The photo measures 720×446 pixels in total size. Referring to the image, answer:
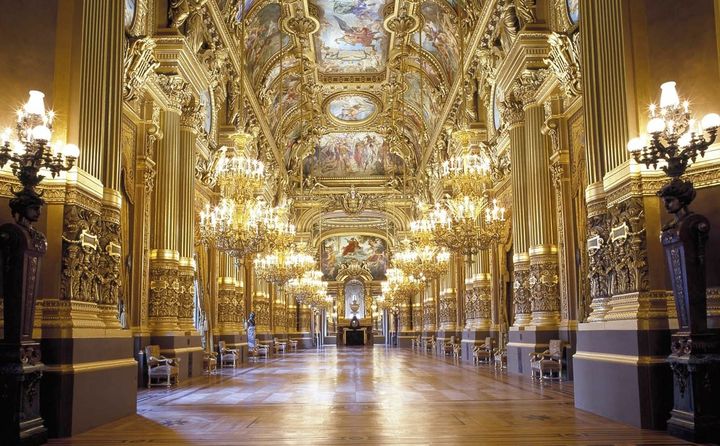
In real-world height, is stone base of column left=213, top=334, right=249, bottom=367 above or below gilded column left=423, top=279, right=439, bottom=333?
below

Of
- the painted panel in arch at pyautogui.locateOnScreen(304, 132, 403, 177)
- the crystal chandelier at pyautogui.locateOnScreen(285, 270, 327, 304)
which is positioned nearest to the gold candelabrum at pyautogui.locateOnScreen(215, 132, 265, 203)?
the crystal chandelier at pyautogui.locateOnScreen(285, 270, 327, 304)

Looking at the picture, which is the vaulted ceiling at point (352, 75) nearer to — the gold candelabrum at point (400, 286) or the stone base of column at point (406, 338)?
the gold candelabrum at point (400, 286)

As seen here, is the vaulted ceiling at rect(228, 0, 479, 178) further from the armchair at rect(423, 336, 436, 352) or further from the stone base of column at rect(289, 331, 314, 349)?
the stone base of column at rect(289, 331, 314, 349)

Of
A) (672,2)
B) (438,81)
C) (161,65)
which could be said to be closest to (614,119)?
(672,2)

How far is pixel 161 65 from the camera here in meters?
14.7

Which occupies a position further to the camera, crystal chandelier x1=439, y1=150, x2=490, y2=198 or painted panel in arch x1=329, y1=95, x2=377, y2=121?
painted panel in arch x1=329, y1=95, x2=377, y2=121

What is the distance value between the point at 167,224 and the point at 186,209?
37.1 inches

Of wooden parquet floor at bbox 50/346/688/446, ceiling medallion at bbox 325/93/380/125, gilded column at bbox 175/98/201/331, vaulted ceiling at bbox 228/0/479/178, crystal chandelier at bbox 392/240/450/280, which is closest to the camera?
wooden parquet floor at bbox 50/346/688/446

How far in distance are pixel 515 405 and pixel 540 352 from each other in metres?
5.37

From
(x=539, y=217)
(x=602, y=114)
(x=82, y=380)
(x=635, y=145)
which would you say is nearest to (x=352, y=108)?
(x=539, y=217)

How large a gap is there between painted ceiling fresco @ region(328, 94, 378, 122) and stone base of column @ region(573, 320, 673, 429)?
2367cm

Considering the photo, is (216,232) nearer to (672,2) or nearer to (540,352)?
(540,352)

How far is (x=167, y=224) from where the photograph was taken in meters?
15.0

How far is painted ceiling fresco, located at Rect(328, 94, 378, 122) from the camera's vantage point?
3139 cm
